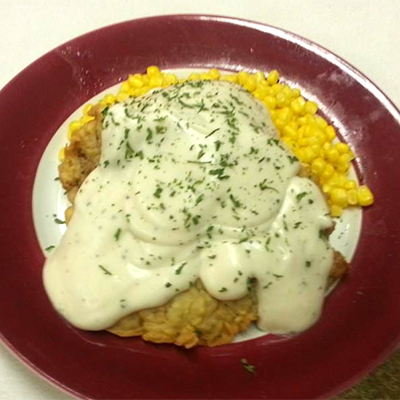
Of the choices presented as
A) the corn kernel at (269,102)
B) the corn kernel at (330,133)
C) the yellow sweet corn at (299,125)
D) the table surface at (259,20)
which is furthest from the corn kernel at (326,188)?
the table surface at (259,20)

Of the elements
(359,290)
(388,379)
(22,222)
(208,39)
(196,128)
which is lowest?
(388,379)

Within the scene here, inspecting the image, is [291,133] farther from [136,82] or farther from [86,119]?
[86,119]

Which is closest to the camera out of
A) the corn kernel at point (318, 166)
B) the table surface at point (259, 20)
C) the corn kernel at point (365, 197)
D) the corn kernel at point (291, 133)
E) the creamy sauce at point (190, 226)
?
the creamy sauce at point (190, 226)

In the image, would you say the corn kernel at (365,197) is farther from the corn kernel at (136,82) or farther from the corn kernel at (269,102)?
the corn kernel at (136,82)

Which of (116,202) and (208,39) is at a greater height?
(208,39)

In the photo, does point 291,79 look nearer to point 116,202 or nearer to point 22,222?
point 116,202

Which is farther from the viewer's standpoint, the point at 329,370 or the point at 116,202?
the point at 116,202

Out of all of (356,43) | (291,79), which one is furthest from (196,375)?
(356,43)
